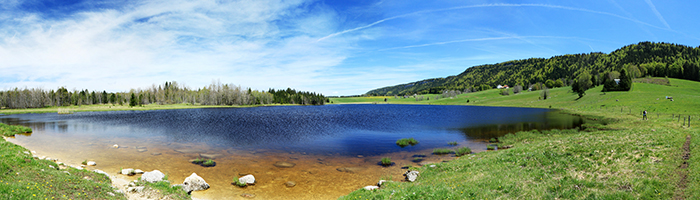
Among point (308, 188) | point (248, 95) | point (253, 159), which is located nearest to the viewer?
point (308, 188)

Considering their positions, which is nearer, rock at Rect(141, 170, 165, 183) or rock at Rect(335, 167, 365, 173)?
rock at Rect(141, 170, 165, 183)

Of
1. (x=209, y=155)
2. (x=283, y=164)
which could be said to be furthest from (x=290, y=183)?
(x=209, y=155)

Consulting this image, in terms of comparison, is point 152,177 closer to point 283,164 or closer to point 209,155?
point 283,164

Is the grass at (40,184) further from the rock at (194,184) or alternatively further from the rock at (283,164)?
the rock at (283,164)

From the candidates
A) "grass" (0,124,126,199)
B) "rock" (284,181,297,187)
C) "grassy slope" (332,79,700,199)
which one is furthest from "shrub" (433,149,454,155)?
"grass" (0,124,126,199)

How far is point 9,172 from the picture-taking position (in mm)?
12203

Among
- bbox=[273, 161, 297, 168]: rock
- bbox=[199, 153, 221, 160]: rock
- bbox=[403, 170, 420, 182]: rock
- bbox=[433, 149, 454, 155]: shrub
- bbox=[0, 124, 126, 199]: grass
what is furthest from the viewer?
bbox=[433, 149, 454, 155]: shrub

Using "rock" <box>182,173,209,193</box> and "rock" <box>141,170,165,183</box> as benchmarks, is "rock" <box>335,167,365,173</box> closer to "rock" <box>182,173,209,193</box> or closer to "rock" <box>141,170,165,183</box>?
"rock" <box>182,173,209,193</box>

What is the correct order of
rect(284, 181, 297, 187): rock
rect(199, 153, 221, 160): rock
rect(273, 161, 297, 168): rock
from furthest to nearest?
rect(199, 153, 221, 160): rock
rect(273, 161, 297, 168): rock
rect(284, 181, 297, 187): rock

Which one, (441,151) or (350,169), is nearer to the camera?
(350,169)

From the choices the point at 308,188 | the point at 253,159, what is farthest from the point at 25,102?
the point at 308,188

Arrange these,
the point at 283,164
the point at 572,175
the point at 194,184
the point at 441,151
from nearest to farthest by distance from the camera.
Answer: the point at 572,175 < the point at 194,184 < the point at 283,164 < the point at 441,151

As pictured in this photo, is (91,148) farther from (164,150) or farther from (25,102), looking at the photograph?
(25,102)

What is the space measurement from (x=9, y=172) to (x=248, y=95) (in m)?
197
